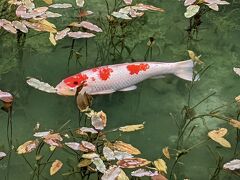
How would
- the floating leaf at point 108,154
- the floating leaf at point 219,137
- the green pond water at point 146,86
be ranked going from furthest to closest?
the green pond water at point 146,86 < the floating leaf at point 219,137 < the floating leaf at point 108,154

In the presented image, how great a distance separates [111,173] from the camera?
1.87 meters

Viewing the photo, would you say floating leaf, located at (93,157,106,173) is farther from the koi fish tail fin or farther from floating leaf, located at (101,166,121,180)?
the koi fish tail fin

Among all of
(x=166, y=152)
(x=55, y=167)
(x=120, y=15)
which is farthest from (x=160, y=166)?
(x=120, y=15)

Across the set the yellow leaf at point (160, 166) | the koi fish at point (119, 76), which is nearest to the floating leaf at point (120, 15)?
the koi fish at point (119, 76)

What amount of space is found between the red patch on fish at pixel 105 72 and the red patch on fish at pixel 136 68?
0.32ft

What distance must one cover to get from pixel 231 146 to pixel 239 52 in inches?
31.9

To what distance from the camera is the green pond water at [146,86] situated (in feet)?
7.84

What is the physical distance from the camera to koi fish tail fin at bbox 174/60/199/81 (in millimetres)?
2707

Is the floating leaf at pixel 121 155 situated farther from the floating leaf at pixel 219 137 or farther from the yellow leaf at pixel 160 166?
the floating leaf at pixel 219 137

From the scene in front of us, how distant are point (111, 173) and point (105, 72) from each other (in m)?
0.84

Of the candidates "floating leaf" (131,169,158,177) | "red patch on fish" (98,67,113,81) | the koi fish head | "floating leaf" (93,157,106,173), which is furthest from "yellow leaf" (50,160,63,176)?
"red patch on fish" (98,67,113,81)

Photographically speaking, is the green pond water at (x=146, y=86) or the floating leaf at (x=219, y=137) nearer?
the floating leaf at (x=219, y=137)

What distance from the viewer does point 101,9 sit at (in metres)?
3.36

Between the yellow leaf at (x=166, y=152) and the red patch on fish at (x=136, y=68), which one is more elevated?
the red patch on fish at (x=136, y=68)
